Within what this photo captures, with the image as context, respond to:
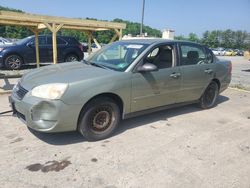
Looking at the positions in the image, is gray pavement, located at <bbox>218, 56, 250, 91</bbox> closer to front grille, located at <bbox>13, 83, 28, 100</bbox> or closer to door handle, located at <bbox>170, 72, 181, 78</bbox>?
door handle, located at <bbox>170, 72, 181, 78</bbox>

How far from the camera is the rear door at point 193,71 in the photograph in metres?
5.22

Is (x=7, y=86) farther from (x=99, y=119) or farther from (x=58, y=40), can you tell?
(x=58, y=40)

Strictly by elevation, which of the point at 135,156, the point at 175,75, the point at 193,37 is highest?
the point at 193,37

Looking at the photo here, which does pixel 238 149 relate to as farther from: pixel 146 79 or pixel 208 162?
pixel 146 79

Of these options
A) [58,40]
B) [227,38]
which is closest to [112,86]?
[58,40]

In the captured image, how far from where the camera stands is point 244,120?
217 inches

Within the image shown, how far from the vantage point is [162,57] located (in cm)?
508

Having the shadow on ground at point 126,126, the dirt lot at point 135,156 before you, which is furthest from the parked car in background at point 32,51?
the shadow on ground at point 126,126

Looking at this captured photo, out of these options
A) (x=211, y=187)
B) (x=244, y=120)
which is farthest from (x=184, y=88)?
(x=211, y=187)

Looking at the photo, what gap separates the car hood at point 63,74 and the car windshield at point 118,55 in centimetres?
24

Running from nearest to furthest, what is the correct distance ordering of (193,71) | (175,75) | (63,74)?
(63,74)
(175,75)
(193,71)

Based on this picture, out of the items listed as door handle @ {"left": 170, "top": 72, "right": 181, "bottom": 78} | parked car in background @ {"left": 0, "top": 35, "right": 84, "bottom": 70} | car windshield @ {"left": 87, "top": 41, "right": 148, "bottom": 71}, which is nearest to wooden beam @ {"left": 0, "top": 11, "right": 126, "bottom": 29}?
car windshield @ {"left": 87, "top": 41, "right": 148, "bottom": 71}

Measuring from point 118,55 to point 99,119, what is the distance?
4.86 ft

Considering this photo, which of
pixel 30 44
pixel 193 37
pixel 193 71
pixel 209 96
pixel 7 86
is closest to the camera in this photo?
pixel 193 71
